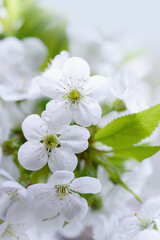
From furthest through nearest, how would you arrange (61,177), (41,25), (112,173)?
(41,25) < (112,173) < (61,177)

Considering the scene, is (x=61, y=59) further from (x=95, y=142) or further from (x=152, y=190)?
(x=152, y=190)

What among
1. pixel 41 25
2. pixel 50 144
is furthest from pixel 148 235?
pixel 41 25

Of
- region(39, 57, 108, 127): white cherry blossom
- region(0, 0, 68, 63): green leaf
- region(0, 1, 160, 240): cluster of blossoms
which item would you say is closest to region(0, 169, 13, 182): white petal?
region(0, 1, 160, 240): cluster of blossoms

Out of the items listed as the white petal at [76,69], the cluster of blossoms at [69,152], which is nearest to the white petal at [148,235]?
the cluster of blossoms at [69,152]

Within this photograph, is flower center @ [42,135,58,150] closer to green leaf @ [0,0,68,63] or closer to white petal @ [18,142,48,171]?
white petal @ [18,142,48,171]

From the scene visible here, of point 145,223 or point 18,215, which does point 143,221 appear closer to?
point 145,223

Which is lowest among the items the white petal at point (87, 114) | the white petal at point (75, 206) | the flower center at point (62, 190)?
the white petal at point (75, 206)

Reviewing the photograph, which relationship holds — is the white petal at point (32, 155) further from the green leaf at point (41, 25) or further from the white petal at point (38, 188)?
the green leaf at point (41, 25)
